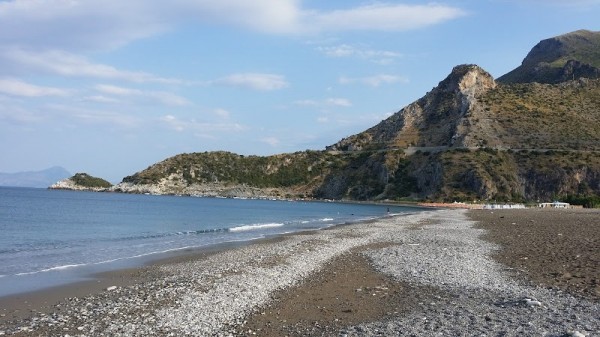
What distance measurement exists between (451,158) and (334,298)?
384 ft

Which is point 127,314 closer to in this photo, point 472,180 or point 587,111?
point 472,180

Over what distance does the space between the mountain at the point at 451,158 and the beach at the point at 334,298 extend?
292 feet

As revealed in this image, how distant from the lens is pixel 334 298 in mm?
14492

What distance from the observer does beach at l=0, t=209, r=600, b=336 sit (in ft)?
36.3

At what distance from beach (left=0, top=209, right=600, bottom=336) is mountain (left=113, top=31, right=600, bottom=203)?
8914 cm

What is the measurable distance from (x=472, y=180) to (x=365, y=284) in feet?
355

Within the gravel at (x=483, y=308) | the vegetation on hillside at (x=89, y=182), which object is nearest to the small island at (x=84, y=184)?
the vegetation on hillside at (x=89, y=182)

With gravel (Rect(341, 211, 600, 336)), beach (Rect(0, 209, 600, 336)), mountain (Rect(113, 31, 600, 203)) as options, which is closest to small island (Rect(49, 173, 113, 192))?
mountain (Rect(113, 31, 600, 203))

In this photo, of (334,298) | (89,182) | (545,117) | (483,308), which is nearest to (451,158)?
(545,117)

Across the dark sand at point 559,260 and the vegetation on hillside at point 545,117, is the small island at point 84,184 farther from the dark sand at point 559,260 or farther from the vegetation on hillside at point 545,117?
the dark sand at point 559,260

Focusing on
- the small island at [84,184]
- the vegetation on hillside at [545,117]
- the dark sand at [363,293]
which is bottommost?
the dark sand at [363,293]

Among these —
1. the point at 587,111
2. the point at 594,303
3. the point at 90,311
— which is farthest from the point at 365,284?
the point at 587,111

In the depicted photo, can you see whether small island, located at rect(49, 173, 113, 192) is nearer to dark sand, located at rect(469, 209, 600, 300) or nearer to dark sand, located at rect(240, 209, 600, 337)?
dark sand, located at rect(469, 209, 600, 300)

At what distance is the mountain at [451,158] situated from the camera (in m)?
115
